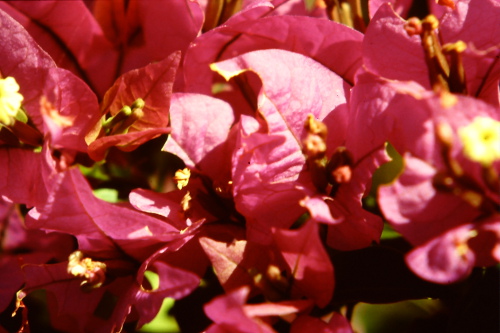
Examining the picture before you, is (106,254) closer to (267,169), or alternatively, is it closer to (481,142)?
(267,169)

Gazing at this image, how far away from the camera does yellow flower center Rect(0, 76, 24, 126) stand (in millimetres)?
527

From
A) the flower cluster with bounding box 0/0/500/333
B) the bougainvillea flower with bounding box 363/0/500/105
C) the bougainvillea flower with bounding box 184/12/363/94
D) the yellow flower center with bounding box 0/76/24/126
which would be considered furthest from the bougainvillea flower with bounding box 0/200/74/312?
the bougainvillea flower with bounding box 363/0/500/105

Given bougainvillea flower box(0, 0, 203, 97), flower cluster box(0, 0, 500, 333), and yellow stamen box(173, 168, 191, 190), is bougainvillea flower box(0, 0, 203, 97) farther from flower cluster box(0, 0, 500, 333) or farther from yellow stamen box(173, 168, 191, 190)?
yellow stamen box(173, 168, 191, 190)

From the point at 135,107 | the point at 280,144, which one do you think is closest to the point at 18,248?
the point at 135,107

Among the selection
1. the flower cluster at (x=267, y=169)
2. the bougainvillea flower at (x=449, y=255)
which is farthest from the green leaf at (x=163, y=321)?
the bougainvillea flower at (x=449, y=255)

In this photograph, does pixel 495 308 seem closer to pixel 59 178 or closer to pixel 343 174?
A: pixel 343 174

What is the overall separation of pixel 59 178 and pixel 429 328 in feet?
1.21

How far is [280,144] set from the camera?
1.68 ft

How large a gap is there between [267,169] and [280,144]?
0.02m

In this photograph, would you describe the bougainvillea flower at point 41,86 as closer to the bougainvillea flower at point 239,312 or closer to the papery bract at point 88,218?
the papery bract at point 88,218

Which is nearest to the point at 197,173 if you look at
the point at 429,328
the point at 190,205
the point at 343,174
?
the point at 190,205

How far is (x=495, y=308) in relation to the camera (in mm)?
488

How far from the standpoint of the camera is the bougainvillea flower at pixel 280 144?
1.65 feet

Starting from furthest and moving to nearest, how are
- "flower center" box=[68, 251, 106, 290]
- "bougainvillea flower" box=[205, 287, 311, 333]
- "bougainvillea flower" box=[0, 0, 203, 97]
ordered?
"bougainvillea flower" box=[0, 0, 203, 97], "flower center" box=[68, 251, 106, 290], "bougainvillea flower" box=[205, 287, 311, 333]
